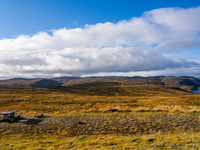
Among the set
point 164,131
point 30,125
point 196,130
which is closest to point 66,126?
point 30,125

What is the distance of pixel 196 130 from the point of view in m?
13.6

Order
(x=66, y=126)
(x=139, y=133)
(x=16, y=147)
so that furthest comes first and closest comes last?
(x=66, y=126)
(x=139, y=133)
(x=16, y=147)

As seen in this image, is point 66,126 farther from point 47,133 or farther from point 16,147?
point 16,147

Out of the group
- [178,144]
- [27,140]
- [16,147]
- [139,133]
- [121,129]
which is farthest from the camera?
[121,129]

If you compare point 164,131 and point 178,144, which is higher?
point 178,144

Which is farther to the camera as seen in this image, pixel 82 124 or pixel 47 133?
pixel 82 124

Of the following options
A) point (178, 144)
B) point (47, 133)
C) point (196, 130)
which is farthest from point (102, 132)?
point (196, 130)

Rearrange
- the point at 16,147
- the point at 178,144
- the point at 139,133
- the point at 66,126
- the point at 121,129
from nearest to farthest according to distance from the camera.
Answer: the point at 178,144
the point at 16,147
the point at 139,133
the point at 121,129
the point at 66,126

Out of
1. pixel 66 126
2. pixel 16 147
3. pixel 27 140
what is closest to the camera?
pixel 16 147

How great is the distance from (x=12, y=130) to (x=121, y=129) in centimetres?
1164

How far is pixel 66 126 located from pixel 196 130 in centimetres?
1373

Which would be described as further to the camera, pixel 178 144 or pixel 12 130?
pixel 12 130

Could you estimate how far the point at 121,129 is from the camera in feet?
46.8

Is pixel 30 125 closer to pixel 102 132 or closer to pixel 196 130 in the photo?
pixel 102 132
